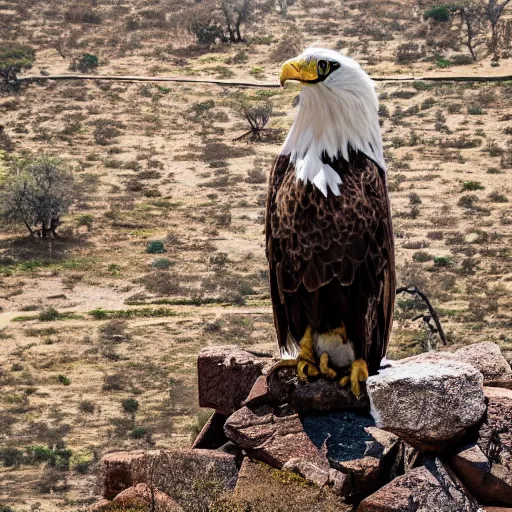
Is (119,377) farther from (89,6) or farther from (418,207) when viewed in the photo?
(89,6)

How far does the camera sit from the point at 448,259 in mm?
31016

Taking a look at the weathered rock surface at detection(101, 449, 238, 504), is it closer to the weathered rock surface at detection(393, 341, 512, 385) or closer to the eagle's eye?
the weathered rock surface at detection(393, 341, 512, 385)

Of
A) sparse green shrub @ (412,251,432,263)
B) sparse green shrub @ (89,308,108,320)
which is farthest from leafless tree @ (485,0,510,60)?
sparse green shrub @ (89,308,108,320)

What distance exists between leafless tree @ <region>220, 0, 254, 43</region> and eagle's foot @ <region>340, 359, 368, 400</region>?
53.6 metres

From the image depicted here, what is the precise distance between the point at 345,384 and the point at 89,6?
207 feet

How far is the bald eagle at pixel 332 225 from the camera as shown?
783cm

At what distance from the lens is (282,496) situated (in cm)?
760

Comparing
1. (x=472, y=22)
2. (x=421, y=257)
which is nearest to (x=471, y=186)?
(x=421, y=257)

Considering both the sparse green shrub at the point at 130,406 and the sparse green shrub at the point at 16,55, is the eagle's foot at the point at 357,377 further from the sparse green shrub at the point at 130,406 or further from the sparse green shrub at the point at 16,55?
the sparse green shrub at the point at 16,55

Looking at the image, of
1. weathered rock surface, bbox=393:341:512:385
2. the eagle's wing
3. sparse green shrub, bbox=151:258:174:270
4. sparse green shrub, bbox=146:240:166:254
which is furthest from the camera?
sparse green shrub, bbox=146:240:166:254

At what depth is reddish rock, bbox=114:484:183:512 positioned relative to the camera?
7.80 m

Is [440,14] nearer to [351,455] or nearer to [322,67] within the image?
[322,67]

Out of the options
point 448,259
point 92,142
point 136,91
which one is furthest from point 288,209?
point 136,91

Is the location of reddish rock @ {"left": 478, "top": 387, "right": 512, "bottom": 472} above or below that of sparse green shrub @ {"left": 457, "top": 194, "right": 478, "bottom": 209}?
above
